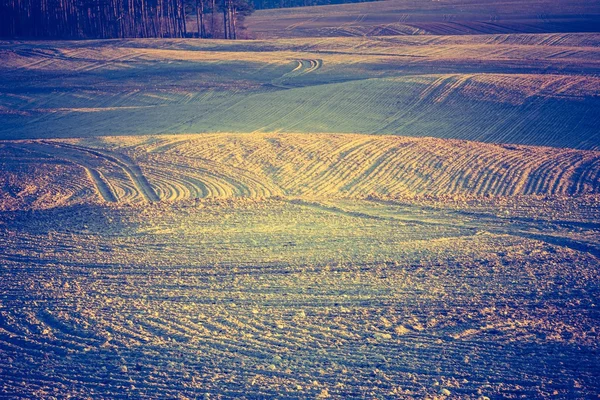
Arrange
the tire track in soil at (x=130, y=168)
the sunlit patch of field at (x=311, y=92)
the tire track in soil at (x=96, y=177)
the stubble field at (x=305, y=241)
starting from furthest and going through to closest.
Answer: the sunlit patch of field at (x=311, y=92)
the tire track in soil at (x=130, y=168)
the tire track in soil at (x=96, y=177)
the stubble field at (x=305, y=241)

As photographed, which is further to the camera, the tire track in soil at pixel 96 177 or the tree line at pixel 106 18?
the tree line at pixel 106 18

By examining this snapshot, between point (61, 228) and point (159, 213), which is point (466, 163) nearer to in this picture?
point (159, 213)

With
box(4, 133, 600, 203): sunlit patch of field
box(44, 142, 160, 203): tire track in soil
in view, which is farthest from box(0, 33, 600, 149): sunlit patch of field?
box(44, 142, 160, 203): tire track in soil

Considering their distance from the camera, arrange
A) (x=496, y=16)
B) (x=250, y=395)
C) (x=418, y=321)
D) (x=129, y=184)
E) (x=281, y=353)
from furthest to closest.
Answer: (x=496, y=16) → (x=129, y=184) → (x=418, y=321) → (x=281, y=353) → (x=250, y=395)

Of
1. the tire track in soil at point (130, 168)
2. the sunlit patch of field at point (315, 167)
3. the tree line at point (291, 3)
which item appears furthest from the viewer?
the tree line at point (291, 3)

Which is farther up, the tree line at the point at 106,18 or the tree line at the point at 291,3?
the tree line at the point at 291,3

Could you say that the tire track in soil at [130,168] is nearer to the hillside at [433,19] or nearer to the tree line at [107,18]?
the tree line at [107,18]

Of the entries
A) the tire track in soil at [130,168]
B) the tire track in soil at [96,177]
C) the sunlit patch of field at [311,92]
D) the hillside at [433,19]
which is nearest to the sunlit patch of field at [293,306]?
the tire track in soil at [96,177]

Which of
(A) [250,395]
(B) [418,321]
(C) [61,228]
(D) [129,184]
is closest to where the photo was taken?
(A) [250,395]

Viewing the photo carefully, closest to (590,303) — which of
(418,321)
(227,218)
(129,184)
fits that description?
(418,321)
